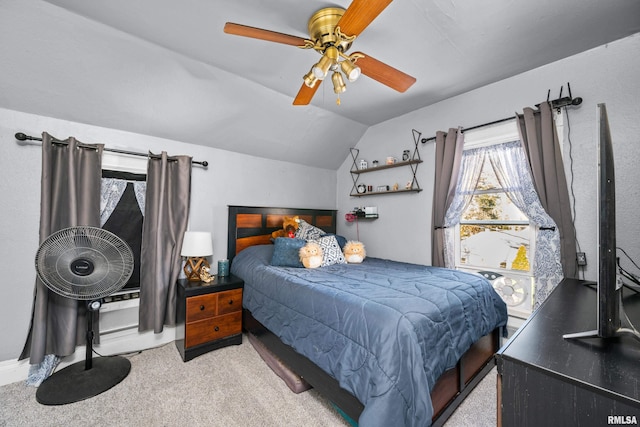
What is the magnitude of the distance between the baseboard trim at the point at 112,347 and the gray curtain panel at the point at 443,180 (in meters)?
2.96

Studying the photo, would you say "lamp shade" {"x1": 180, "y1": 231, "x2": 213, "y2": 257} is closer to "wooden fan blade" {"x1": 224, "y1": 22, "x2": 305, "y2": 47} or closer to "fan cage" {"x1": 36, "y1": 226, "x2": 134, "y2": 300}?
"fan cage" {"x1": 36, "y1": 226, "x2": 134, "y2": 300}

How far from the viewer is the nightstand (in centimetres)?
228

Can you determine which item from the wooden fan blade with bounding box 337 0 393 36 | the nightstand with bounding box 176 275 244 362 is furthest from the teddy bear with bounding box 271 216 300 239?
the wooden fan blade with bounding box 337 0 393 36

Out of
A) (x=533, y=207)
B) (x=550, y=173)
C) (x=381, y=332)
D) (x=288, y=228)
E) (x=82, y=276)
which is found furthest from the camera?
(x=288, y=228)

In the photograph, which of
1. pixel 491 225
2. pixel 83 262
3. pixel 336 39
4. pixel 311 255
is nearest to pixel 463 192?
pixel 491 225

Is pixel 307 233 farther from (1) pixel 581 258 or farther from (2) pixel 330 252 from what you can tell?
(1) pixel 581 258

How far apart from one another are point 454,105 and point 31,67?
148 inches

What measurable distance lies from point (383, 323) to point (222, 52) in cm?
234

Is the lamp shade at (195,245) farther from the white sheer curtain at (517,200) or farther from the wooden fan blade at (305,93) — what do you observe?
the white sheer curtain at (517,200)

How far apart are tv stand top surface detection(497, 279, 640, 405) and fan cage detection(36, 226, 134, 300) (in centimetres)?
240

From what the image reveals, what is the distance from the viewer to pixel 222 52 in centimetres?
210

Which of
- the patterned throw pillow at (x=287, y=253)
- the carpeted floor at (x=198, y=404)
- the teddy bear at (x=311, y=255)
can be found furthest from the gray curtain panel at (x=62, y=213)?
the teddy bear at (x=311, y=255)

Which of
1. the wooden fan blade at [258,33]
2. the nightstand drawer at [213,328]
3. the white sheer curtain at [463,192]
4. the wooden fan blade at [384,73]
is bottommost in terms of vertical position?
the nightstand drawer at [213,328]

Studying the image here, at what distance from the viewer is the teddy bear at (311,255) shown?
2598 millimetres
